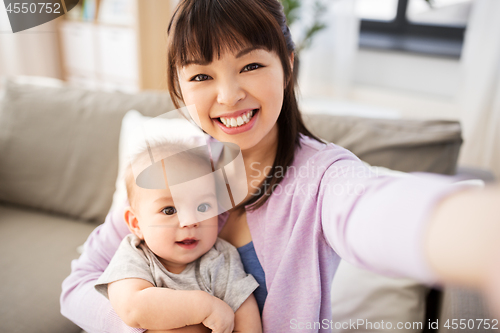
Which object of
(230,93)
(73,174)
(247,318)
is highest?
(230,93)

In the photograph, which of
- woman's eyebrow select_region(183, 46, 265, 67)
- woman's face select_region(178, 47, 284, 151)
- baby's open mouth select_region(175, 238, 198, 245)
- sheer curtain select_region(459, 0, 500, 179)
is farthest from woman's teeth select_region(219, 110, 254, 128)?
sheer curtain select_region(459, 0, 500, 179)

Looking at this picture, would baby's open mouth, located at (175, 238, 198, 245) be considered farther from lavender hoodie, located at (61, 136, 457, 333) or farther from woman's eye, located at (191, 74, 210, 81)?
woman's eye, located at (191, 74, 210, 81)

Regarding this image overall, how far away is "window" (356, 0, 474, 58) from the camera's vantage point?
2.37m

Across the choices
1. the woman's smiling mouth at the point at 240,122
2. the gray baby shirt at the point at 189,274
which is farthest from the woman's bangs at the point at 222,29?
the gray baby shirt at the point at 189,274

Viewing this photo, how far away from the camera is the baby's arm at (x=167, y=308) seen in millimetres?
508

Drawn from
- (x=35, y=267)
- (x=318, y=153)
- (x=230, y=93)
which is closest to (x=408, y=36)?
(x=318, y=153)

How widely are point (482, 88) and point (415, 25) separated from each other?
745mm

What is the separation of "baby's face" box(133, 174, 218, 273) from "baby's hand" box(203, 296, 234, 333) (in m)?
0.09

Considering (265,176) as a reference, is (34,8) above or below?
above

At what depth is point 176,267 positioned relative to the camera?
23.6 inches

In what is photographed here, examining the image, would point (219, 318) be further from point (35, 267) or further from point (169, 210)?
point (35, 267)

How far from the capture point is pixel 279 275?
2.15ft

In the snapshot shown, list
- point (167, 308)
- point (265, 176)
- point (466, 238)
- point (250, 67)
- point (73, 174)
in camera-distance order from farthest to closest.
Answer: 1. point (73, 174)
2. point (265, 176)
3. point (250, 67)
4. point (167, 308)
5. point (466, 238)

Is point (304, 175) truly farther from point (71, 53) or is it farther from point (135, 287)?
point (71, 53)
